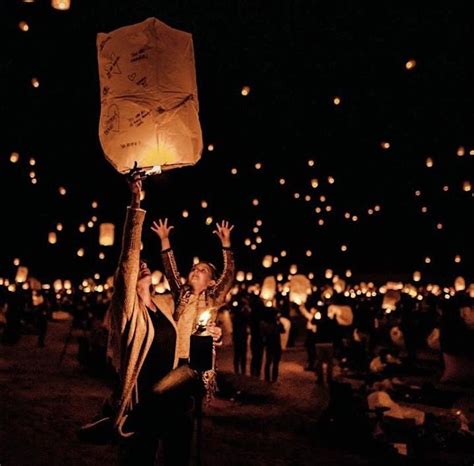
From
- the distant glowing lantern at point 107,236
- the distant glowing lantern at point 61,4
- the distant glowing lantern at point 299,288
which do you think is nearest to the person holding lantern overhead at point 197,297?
the distant glowing lantern at point 61,4

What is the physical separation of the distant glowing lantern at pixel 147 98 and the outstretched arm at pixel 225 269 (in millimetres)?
971

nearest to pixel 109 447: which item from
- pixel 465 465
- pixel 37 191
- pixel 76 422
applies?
pixel 76 422

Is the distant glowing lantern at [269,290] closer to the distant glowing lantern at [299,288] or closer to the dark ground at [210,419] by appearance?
the distant glowing lantern at [299,288]

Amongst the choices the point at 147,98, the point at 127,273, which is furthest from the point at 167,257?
the point at 127,273

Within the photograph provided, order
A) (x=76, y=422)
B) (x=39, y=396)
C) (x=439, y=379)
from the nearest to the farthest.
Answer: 1. (x=76, y=422)
2. (x=39, y=396)
3. (x=439, y=379)

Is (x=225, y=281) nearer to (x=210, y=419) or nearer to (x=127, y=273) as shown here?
(x=127, y=273)

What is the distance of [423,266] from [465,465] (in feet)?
130

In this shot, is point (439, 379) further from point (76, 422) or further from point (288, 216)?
point (288, 216)

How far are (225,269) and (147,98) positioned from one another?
140 cm

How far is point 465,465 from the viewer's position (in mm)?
6164

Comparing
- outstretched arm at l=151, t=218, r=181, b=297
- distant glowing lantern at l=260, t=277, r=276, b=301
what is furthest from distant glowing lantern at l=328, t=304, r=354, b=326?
outstretched arm at l=151, t=218, r=181, b=297

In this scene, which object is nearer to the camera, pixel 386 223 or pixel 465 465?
pixel 465 465

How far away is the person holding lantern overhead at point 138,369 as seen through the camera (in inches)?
135

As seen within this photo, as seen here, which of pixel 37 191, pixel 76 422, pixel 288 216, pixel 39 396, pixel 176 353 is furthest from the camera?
pixel 288 216
